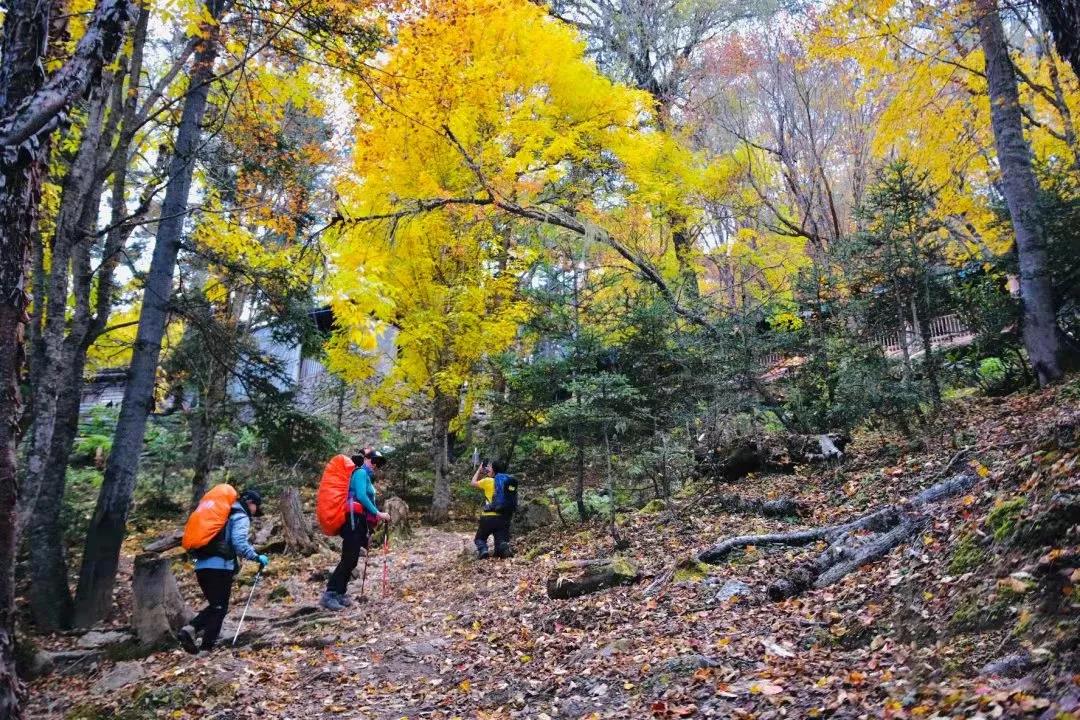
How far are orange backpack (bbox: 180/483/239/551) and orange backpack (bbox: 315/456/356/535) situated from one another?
1.32 meters

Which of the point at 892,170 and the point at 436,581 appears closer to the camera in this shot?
the point at 892,170

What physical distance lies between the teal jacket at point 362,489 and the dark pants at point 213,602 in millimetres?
1683

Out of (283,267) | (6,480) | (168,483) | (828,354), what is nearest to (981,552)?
(6,480)

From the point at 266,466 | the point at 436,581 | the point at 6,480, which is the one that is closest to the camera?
the point at 6,480

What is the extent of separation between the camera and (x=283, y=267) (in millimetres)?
9844

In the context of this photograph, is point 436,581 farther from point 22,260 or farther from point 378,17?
point 378,17

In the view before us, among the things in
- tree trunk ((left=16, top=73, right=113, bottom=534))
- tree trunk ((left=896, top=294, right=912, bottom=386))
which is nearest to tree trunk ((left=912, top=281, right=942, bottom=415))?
tree trunk ((left=896, top=294, right=912, bottom=386))

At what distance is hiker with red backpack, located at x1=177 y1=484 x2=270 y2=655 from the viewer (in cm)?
654

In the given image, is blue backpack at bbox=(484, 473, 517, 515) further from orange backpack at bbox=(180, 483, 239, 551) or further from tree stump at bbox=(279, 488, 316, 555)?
orange backpack at bbox=(180, 483, 239, 551)

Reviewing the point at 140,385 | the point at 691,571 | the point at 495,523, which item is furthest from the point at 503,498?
the point at 140,385

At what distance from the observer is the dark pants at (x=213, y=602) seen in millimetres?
6605

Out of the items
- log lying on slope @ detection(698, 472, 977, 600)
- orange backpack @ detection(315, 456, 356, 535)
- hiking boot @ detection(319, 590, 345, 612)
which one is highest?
orange backpack @ detection(315, 456, 356, 535)

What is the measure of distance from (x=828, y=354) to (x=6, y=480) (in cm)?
1024

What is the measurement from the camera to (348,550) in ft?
26.6
